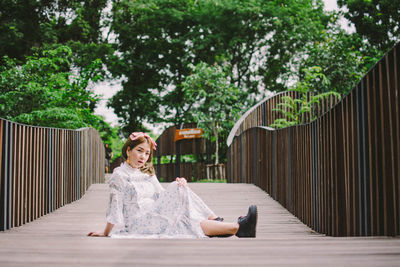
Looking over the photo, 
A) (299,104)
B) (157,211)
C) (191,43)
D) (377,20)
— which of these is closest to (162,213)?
(157,211)

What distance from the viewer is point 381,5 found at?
61.1ft

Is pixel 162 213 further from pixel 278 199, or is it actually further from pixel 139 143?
pixel 278 199

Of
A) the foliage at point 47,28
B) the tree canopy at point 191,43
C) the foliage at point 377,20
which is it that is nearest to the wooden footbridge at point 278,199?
the tree canopy at point 191,43

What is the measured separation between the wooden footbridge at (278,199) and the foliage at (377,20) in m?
13.1

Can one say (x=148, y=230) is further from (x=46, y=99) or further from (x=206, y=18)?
(x=206, y=18)

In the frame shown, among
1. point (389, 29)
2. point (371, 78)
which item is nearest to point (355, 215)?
point (371, 78)

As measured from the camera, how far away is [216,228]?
3.70 m

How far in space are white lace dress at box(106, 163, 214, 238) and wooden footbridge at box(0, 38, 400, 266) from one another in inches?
17.0

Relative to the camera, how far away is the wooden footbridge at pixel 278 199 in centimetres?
223

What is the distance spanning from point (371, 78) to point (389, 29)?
1741 centimetres

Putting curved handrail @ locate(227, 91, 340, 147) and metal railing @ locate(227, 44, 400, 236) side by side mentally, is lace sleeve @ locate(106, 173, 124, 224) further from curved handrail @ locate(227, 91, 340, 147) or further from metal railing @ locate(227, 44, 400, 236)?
curved handrail @ locate(227, 91, 340, 147)

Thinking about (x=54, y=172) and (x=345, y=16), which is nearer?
(x=54, y=172)

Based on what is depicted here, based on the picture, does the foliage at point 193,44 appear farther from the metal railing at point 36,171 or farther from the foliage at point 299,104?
the metal railing at point 36,171

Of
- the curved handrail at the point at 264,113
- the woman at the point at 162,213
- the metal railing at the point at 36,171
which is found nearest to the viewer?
the woman at the point at 162,213
